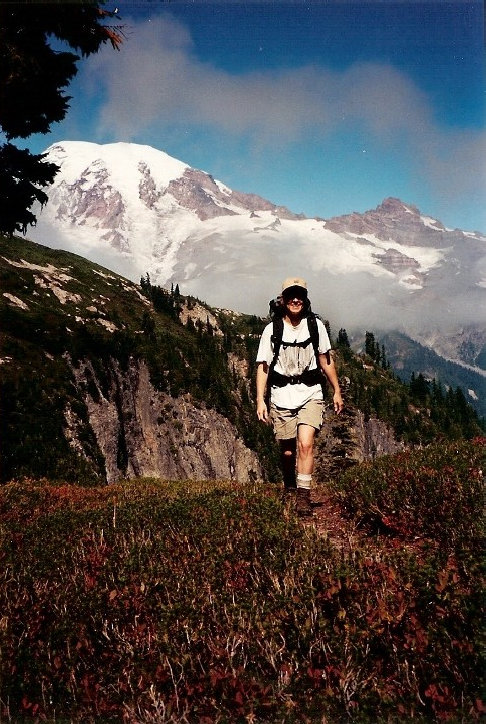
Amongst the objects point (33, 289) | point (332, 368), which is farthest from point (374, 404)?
point (332, 368)

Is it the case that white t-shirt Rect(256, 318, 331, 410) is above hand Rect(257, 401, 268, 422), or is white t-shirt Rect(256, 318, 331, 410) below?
above

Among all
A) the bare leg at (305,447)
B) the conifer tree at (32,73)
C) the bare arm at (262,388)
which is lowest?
the bare leg at (305,447)

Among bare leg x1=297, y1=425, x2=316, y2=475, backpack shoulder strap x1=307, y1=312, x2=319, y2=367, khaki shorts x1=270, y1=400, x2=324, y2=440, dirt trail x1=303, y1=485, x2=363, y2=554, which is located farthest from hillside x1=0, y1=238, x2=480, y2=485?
backpack shoulder strap x1=307, y1=312, x2=319, y2=367

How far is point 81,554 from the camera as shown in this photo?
533cm

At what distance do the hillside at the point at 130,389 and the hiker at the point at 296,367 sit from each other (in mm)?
18995

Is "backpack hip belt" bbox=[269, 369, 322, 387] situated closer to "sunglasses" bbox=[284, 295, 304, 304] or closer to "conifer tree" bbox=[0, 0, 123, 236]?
"sunglasses" bbox=[284, 295, 304, 304]

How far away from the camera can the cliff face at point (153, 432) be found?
10300 cm

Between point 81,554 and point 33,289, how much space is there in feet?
458

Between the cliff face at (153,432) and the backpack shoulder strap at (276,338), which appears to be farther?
the cliff face at (153,432)

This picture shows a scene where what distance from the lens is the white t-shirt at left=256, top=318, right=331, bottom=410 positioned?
752cm

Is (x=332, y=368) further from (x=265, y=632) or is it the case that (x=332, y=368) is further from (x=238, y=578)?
(x=265, y=632)

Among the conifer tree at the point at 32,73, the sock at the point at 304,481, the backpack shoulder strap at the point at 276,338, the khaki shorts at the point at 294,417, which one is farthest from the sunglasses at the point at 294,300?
the conifer tree at the point at 32,73

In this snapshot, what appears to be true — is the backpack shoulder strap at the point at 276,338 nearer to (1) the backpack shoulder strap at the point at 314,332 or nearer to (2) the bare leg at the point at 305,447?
(1) the backpack shoulder strap at the point at 314,332

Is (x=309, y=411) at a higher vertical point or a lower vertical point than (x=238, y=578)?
higher
